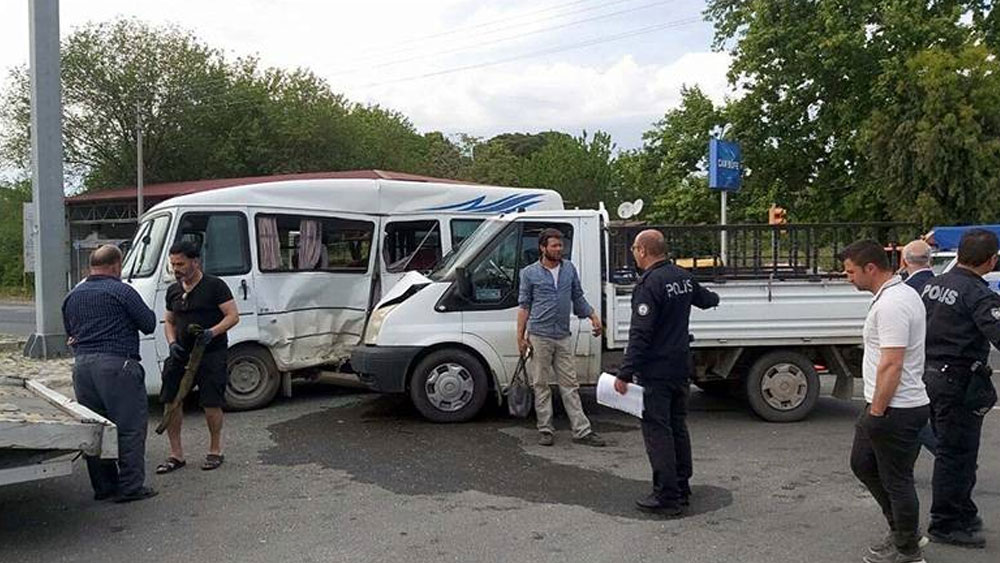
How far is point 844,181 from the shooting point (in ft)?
89.2

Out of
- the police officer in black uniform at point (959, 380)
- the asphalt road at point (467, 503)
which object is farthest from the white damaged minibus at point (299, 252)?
the police officer in black uniform at point (959, 380)

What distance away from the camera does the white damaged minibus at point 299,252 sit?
8.99 metres

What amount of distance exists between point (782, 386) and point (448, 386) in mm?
3146

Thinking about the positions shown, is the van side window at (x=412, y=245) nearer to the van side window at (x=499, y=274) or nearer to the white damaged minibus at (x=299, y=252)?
the white damaged minibus at (x=299, y=252)

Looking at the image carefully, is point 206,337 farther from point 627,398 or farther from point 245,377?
point 627,398

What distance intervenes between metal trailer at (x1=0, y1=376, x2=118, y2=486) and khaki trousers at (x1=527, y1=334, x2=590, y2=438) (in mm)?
3351

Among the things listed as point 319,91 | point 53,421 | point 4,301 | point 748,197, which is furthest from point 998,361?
point 4,301

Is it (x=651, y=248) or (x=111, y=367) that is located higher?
(x=651, y=248)

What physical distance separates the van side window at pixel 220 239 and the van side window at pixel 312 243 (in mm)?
167

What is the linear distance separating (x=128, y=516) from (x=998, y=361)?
42.3ft

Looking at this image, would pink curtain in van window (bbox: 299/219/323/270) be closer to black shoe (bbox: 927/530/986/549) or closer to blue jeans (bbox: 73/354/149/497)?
blue jeans (bbox: 73/354/149/497)

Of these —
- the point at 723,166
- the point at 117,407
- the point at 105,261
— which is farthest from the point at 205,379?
the point at 723,166

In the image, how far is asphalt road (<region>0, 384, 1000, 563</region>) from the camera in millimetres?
5020

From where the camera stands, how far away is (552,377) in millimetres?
7504
